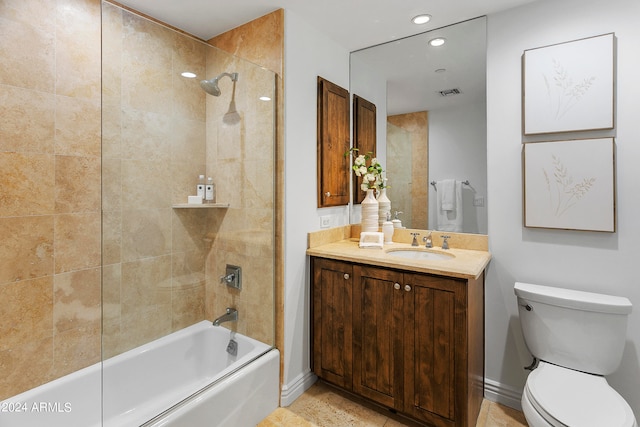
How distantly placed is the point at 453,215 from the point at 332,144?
101 centimetres

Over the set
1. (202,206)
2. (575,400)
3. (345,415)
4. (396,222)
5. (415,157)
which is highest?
(415,157)

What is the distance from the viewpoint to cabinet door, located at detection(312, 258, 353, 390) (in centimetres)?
201

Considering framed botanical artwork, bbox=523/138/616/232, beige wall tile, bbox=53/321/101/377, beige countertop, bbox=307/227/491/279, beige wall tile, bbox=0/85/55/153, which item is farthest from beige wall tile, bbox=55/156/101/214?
framed botanical artwork, bbox=523/138/616/232

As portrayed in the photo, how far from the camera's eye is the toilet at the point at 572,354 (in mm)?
1337

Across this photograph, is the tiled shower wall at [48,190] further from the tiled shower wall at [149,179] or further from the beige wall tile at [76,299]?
the tiled shower wall at [149,179]

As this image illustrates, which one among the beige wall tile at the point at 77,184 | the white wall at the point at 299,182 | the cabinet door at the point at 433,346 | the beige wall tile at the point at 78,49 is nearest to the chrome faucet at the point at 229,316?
the white wall at the point at 299,182

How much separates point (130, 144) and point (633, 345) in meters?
2.80

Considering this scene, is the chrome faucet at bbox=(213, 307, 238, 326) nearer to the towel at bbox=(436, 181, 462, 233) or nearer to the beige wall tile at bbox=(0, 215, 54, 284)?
the beige wall tile at bbox=(0, 215, 54, 284)

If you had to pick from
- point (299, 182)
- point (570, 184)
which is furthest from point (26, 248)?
point (570, 184)

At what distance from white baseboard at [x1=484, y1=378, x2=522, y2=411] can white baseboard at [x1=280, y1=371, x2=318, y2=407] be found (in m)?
1.14

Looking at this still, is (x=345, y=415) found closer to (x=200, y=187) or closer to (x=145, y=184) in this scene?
(x=200, y=187)

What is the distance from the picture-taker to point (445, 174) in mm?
2307

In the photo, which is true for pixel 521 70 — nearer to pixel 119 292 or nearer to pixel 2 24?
pixel 119 292

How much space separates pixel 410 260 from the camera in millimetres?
1814
